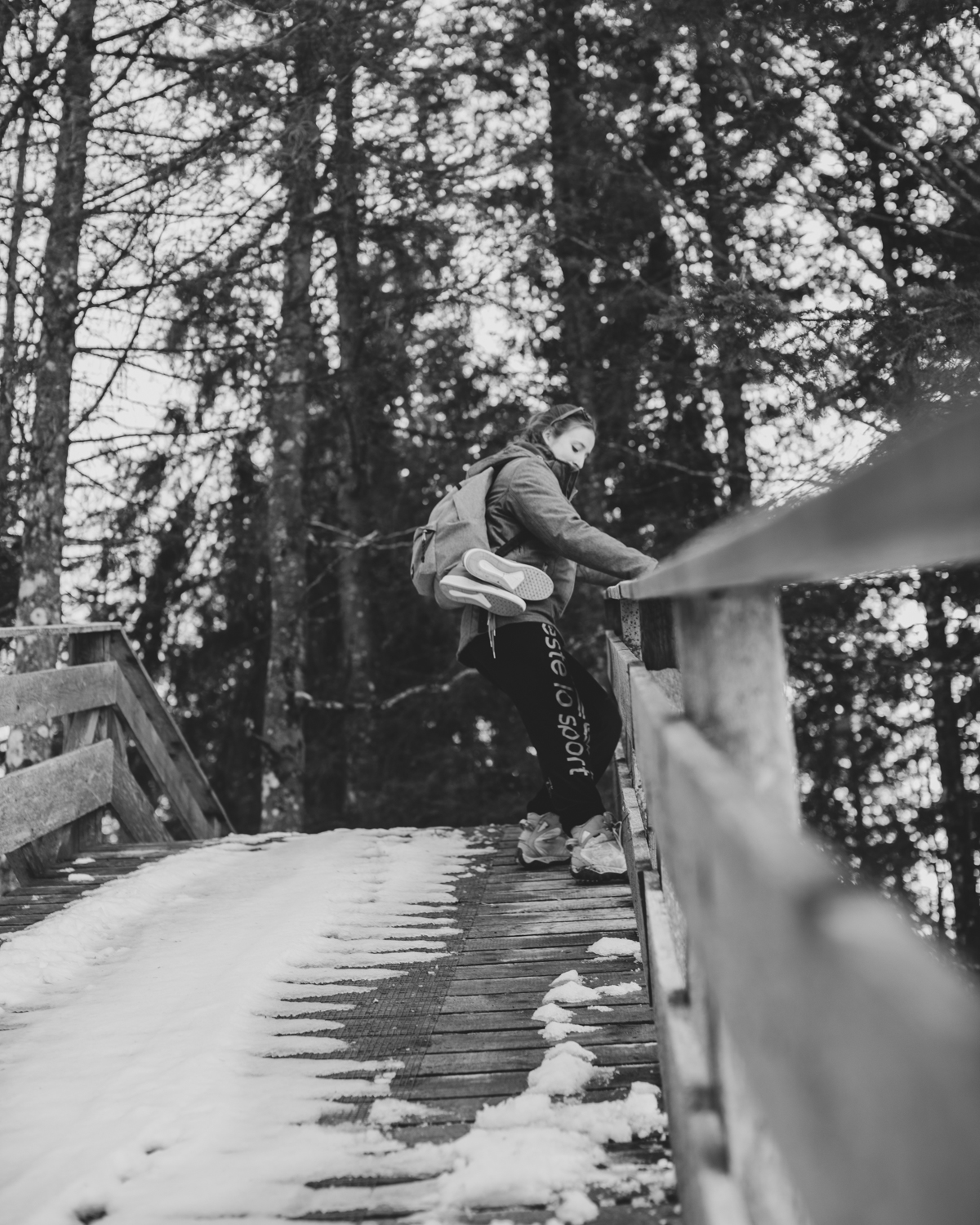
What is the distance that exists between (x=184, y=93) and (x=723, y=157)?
160 inches

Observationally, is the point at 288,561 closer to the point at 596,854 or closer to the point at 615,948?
the point at 596,854

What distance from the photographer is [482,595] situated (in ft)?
14.5

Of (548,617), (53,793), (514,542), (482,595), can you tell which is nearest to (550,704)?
(548,617)

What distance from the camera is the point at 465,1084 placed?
2.57 metres

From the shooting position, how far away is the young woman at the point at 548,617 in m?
4.39

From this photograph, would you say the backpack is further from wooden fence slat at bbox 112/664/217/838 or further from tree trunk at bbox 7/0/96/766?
tree trunk at bbox 7/0/96/766

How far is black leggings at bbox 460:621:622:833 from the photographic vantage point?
4523 millimetres

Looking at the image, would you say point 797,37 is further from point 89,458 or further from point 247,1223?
point 247,1223

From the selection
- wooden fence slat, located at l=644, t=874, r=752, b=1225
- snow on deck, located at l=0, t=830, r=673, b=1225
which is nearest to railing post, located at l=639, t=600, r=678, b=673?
wooden fence slat, located at l=644, t=874, r=752, b=1225

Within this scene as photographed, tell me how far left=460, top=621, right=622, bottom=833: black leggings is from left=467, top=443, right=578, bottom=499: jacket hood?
2.13ft

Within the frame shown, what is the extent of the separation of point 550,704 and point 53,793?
98.7 inches

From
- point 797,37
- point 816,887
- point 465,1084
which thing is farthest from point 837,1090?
point 797,37

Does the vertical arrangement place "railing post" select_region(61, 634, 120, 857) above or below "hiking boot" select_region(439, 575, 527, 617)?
below

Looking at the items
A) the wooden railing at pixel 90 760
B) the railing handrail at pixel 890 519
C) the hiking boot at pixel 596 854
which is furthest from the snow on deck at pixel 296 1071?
the railing handrail at pixel 890 519
